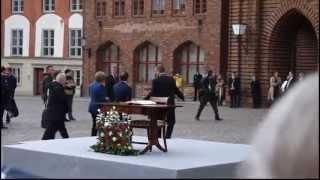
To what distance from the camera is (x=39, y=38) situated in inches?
2243

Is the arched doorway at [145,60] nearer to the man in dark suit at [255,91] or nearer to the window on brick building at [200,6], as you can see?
the window on brick building at [200,6]

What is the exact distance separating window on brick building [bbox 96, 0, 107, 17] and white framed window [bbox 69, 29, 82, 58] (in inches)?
175

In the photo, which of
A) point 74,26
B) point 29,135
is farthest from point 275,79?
point 74,26

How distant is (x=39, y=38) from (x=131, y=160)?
47.5 m

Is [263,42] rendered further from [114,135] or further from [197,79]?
[114,135]

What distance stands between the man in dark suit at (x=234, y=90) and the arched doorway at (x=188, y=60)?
743cm

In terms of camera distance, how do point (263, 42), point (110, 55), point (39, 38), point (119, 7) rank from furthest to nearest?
point (39, 38)
point (110, 55)
point (119, 7)
point (263, 42)

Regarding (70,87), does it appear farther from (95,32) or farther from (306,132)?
(95,32)

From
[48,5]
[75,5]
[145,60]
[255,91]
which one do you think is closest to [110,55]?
[145,60]

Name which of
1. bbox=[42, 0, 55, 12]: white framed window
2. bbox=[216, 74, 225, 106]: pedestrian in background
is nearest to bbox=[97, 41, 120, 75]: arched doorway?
bbox=[42, 0, 55, 12]: white framed window

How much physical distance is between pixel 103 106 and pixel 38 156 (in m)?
1.48

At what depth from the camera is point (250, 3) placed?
3747 centimetres

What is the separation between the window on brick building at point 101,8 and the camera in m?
49.7

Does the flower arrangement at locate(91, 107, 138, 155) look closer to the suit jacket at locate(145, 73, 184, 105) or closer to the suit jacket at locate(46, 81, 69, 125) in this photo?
the suit jacket at locate(46, 81, 69, 125)
